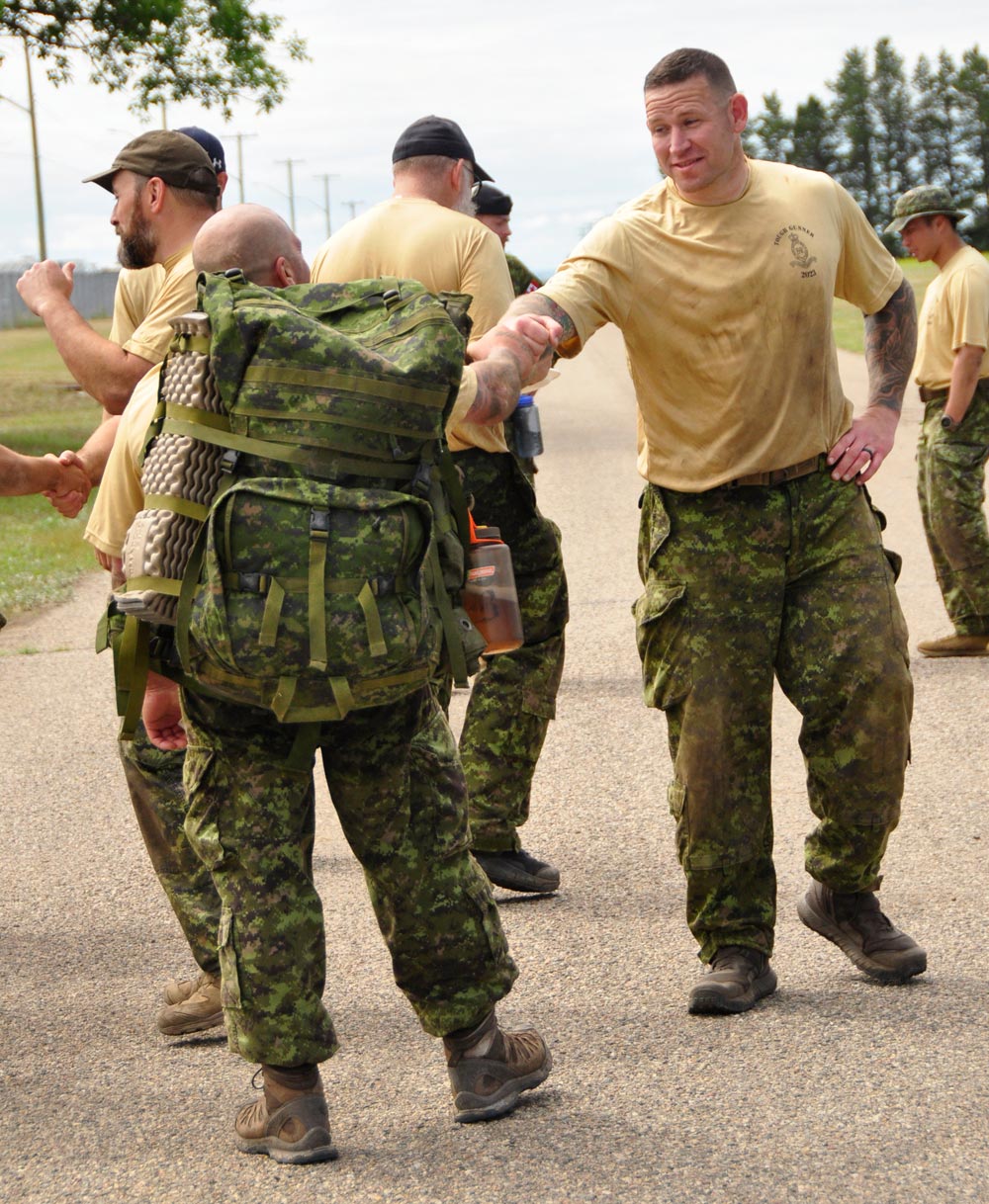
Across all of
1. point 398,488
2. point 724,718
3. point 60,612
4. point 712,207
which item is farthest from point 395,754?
point 60,612

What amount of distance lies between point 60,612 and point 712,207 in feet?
27.1

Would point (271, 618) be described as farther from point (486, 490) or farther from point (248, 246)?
point (486, 490)

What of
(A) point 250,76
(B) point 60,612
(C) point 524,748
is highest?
(A) point 250,76

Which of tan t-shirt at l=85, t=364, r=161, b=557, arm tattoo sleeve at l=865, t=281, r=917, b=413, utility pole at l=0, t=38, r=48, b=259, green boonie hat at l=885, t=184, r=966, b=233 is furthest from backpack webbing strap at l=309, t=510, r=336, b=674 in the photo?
utility pole at l=0, t=38, r=48, b=259

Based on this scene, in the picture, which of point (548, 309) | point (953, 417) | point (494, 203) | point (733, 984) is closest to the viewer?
point (548, 309)

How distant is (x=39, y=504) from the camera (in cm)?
1850

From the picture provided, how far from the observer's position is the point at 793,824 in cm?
605

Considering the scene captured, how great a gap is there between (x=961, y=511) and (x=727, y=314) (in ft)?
16.5

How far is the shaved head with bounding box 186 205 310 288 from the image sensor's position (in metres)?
3.54

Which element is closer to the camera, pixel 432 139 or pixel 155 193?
pixel 155 193

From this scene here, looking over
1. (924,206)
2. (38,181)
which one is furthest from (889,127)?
(924,206)

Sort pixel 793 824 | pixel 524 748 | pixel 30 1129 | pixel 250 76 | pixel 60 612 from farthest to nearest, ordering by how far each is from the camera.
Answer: pixel 250 76 → pixel 60 612 → pixel 793 824 → pixel 524 748 → pixel 30 1129

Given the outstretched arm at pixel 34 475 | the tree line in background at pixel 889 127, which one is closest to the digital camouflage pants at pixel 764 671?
the outstretched arm at pixel 34 475

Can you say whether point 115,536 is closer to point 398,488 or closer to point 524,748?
point 398,488
